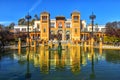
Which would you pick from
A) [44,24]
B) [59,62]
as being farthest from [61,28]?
[59,62]

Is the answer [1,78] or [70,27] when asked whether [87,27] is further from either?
[1,78]

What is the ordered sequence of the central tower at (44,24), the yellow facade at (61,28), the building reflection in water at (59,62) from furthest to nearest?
the central tower at (44,24) < the yellow facade at (61,28) < the building reflection in water at (59,62)

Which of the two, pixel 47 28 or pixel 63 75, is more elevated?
pixel 47 28

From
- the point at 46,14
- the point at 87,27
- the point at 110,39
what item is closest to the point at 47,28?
the point at 46,14

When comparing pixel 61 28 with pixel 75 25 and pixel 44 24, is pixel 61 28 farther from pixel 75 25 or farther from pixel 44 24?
pixel 44 24

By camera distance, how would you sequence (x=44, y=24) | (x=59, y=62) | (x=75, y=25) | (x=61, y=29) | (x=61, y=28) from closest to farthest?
(x=59, y=62), (x=75, y=25), (x=44, y=24), (x=61, y=29), (x=61, y=28)

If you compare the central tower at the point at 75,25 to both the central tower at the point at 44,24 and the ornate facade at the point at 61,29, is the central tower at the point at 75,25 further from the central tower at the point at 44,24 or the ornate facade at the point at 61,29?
the central tower at the point at 44,24

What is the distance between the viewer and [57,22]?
330ft

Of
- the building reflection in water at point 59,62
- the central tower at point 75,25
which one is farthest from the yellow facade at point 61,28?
the building reflection in water at point 59,62

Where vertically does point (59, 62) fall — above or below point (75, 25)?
below

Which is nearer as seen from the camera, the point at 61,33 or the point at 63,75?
the point at 63,75

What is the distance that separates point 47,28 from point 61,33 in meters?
5.85

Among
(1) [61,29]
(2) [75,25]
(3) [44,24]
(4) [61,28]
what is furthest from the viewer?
(4) [61,28]

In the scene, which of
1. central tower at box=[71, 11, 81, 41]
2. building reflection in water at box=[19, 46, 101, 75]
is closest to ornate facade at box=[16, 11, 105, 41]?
central tower at box=[71, 11, 81, 41]
